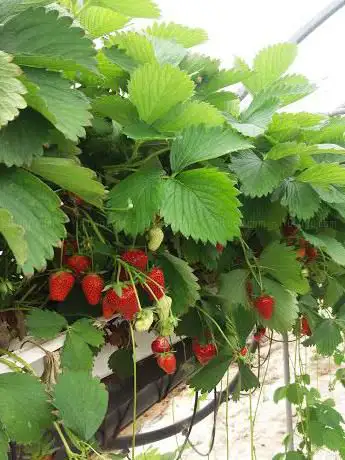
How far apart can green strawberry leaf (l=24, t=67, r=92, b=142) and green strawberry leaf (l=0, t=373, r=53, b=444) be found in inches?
8.1

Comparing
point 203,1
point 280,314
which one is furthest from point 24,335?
point 203,1

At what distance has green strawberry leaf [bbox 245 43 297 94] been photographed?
83 cm

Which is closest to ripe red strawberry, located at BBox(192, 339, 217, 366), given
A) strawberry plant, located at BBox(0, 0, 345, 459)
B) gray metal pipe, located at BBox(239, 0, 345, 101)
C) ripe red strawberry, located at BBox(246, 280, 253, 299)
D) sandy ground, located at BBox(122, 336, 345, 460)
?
strawberry plant, located at BBox(0, 0, 345, 459)

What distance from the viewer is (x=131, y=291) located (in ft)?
1.77

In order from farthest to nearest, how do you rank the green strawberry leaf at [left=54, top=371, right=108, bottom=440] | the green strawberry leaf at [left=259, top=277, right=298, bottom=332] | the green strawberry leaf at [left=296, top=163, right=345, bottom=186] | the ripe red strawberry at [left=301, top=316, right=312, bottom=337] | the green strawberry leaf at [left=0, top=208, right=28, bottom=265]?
the ripe red strawberry at [left=301, top=316, right=312, bottom=337]
the green strawberry leaf at [left=259, top=277, right=298, bottom=332]
the green strawberry leaf at [left=296, top=163, right=345, bottom=186]
the green strawberry leaf at [left=54, top=371, right=108, bottom=440]
the green strawberry leaf at [left=0, top=208, right=28, bottom=265]

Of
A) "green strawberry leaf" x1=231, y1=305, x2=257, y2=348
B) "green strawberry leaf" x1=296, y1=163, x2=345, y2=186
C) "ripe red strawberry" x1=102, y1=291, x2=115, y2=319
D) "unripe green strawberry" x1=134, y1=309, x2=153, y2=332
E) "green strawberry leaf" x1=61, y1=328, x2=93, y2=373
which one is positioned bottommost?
"green strawberry leaf" x1=231, y1=305, x2=257, y2=348

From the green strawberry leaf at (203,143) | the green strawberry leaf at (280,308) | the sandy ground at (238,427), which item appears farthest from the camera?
the sandy ground at (238,427)

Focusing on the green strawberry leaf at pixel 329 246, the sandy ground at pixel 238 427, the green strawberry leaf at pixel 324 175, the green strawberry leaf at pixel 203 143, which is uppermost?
the green strawberry leaf at pixel 203 143

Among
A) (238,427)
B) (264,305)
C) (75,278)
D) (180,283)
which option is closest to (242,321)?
(264,305)

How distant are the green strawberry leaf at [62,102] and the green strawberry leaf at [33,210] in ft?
0.15

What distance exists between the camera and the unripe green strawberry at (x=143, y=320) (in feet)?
1.75

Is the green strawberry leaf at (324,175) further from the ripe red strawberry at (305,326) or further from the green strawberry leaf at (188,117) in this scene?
the ripe red strawberry at (305,326)

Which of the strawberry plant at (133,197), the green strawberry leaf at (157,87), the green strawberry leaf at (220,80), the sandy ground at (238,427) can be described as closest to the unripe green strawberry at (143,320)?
the strawberry plant at (133,197)

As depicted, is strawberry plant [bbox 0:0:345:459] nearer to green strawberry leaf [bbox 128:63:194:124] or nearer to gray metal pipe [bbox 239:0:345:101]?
green strawberry leaf [bbox 128:63:194:124]
